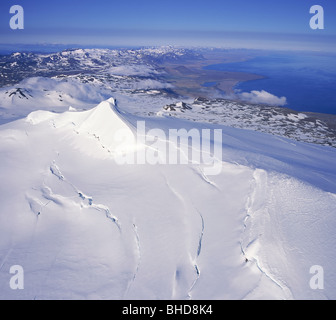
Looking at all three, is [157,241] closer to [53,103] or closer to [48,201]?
[48,201]

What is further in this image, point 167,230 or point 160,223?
point 160,223

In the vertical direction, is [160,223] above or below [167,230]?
above
